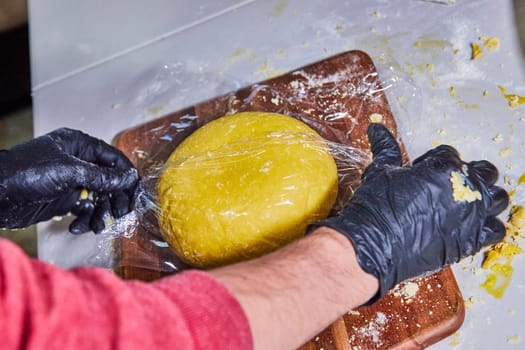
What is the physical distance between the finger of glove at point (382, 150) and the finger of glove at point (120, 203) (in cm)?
56

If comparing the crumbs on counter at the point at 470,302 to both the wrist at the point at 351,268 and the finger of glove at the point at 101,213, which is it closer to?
the wrist at the point at 351,268

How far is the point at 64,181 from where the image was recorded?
44.3 inches

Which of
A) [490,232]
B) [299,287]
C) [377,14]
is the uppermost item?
[377,14]

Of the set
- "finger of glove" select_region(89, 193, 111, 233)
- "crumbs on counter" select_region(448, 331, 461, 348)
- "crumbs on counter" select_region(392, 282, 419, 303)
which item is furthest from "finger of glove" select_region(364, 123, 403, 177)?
"finger of glove" select_region(89, 193, 111, 233)

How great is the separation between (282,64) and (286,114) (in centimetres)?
24

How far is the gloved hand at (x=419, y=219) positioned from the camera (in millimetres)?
935

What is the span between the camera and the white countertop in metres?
1.28

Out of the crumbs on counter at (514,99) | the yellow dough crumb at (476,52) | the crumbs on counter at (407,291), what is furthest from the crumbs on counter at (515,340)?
the yellow dough crumb at (476,52)

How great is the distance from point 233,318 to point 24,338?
0.25m

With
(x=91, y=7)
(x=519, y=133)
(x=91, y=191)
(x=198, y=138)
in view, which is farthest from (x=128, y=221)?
(x=519, y=133)

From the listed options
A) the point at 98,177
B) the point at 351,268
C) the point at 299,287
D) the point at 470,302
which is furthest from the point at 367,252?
the point at 98,177

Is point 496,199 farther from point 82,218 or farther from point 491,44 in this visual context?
point 82,218

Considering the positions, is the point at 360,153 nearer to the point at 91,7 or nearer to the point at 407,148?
the point at 407,148

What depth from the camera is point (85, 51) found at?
167 centimetres
